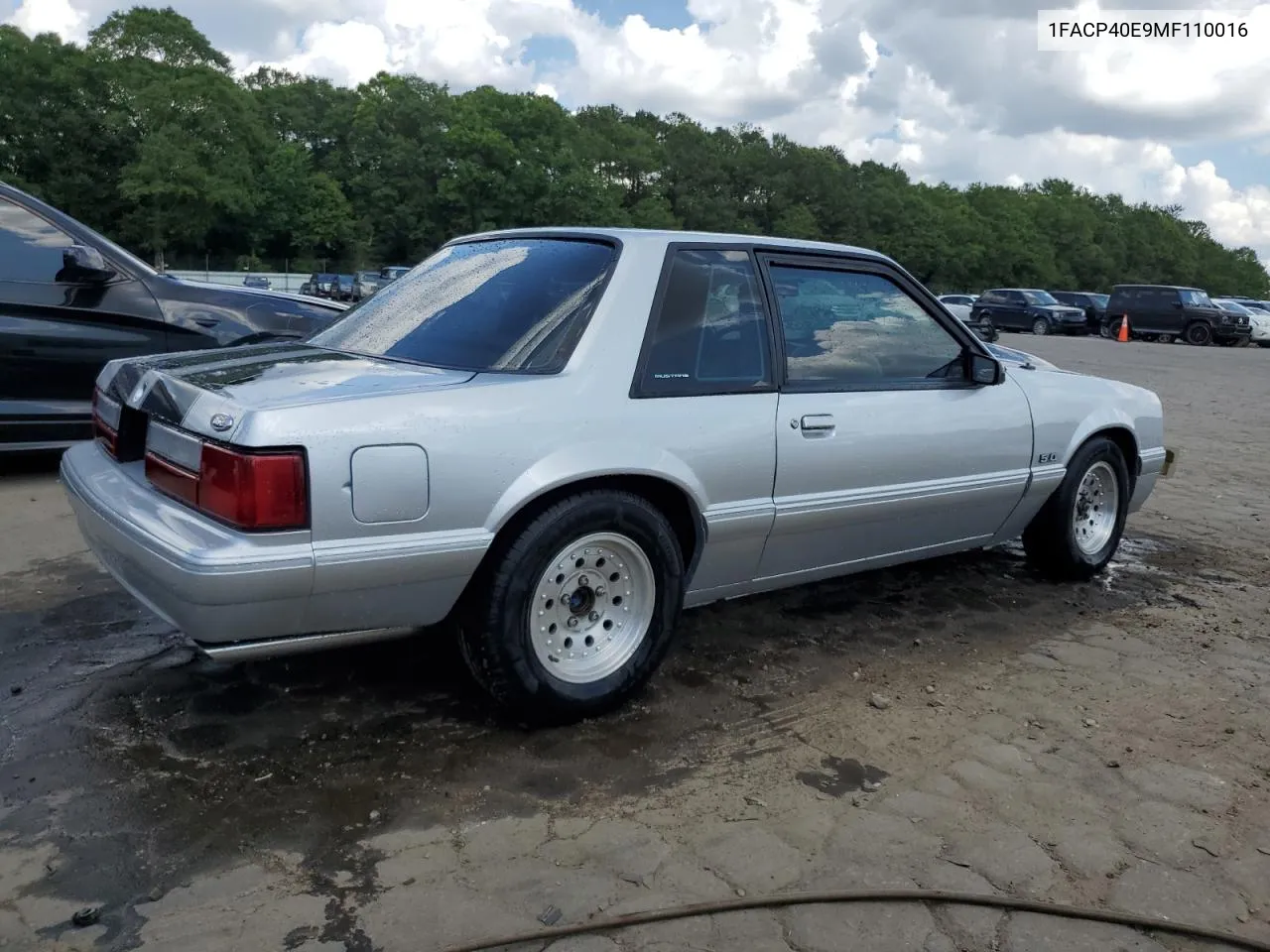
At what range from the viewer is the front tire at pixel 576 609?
120 inches

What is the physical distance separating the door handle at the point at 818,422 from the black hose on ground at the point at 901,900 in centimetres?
165

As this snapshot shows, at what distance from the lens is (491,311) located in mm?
3463

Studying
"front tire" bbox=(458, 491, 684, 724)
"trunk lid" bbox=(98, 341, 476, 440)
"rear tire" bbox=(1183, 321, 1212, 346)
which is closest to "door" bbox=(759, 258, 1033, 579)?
"front tire" bbox=(458, 491, 684, 724)

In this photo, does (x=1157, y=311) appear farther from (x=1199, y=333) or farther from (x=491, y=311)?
(x=491, y=311)

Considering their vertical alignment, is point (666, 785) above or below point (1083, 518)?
below

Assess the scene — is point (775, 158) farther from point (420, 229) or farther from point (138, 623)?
point (138, 623)

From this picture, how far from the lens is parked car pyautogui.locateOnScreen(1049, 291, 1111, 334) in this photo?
35438 millimetres

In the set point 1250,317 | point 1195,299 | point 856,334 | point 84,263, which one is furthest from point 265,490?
point 1250,317

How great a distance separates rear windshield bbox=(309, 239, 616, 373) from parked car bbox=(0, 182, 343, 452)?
3037 mm

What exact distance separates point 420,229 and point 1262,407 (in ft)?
180

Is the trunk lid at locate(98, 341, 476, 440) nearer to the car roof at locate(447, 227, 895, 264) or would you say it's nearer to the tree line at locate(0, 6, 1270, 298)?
the car roof at locate(447, 227, 895, 264)

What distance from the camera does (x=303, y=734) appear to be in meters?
3.18

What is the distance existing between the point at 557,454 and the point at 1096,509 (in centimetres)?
326

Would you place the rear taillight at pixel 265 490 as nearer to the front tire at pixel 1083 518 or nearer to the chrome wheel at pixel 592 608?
the chrome wheel at pixel 592 608
